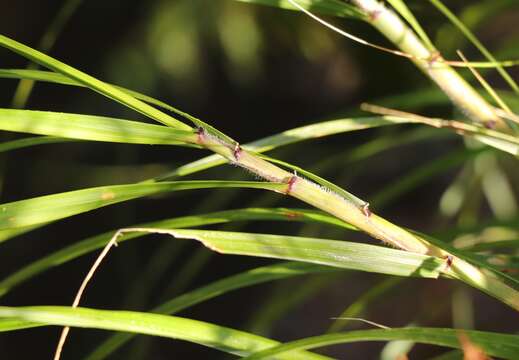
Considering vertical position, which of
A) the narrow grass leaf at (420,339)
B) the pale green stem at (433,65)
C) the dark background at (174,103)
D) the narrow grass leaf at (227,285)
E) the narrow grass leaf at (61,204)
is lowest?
the narrow grass leaf at (420,339)

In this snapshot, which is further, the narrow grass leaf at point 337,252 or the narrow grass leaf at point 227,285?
the narrow grass leaf at point 227,285

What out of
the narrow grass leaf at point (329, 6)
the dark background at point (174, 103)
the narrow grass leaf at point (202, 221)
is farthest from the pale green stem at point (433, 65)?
the dark background at point (174, 103)

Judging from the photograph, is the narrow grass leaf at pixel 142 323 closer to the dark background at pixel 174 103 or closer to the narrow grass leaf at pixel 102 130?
the narrow grass leaf at pixel 102 130

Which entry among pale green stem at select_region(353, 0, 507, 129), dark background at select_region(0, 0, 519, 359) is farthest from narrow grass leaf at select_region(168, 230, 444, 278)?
dark background at select_region(0, 0, 519, 359)

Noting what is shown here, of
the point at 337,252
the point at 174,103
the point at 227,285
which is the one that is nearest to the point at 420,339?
the point at 337,252

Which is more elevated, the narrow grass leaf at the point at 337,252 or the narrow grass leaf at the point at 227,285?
the narrow grass leaf at the point at 227,285
